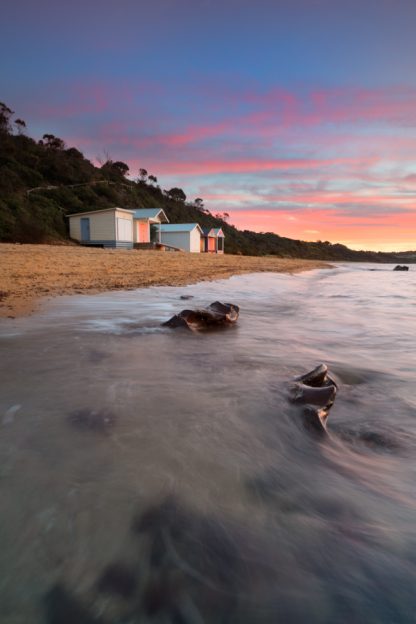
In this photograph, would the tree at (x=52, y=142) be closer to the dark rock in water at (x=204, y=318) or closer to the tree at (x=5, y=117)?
the tree at (x=5, y=117)

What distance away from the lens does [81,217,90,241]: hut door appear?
32562mm

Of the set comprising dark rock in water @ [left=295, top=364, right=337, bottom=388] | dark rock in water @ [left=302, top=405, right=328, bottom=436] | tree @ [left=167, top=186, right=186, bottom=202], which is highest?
tree @ [left=167, top=186, right=186, bottom=202]

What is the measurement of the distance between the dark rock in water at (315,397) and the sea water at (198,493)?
8cm

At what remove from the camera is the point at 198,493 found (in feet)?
5.38

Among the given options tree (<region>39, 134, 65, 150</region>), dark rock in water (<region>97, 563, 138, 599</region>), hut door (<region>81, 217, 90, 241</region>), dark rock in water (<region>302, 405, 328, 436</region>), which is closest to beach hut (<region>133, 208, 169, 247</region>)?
hut door (<region>81, 217, 90, 241</region>)

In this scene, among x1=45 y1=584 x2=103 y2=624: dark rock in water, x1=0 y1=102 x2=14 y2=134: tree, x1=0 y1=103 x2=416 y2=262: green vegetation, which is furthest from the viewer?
x1=0 y1=102 x2=14 y2=134: tree

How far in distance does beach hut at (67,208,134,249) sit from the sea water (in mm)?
29601

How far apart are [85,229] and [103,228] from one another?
2008mm

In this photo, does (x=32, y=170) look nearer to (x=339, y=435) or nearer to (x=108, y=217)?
(x=108, y=217)

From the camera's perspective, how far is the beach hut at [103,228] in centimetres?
3155

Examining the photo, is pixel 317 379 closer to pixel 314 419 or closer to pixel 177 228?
pixel 314 419

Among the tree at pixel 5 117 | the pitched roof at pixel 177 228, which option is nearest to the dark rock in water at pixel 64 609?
the pitched roof at pixel 177 228

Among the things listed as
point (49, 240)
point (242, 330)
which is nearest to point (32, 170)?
point (49, 240)

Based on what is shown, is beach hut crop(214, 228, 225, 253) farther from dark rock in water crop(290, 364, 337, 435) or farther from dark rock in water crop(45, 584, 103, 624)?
dark rock in water crop(45, 584, 103, 624)
